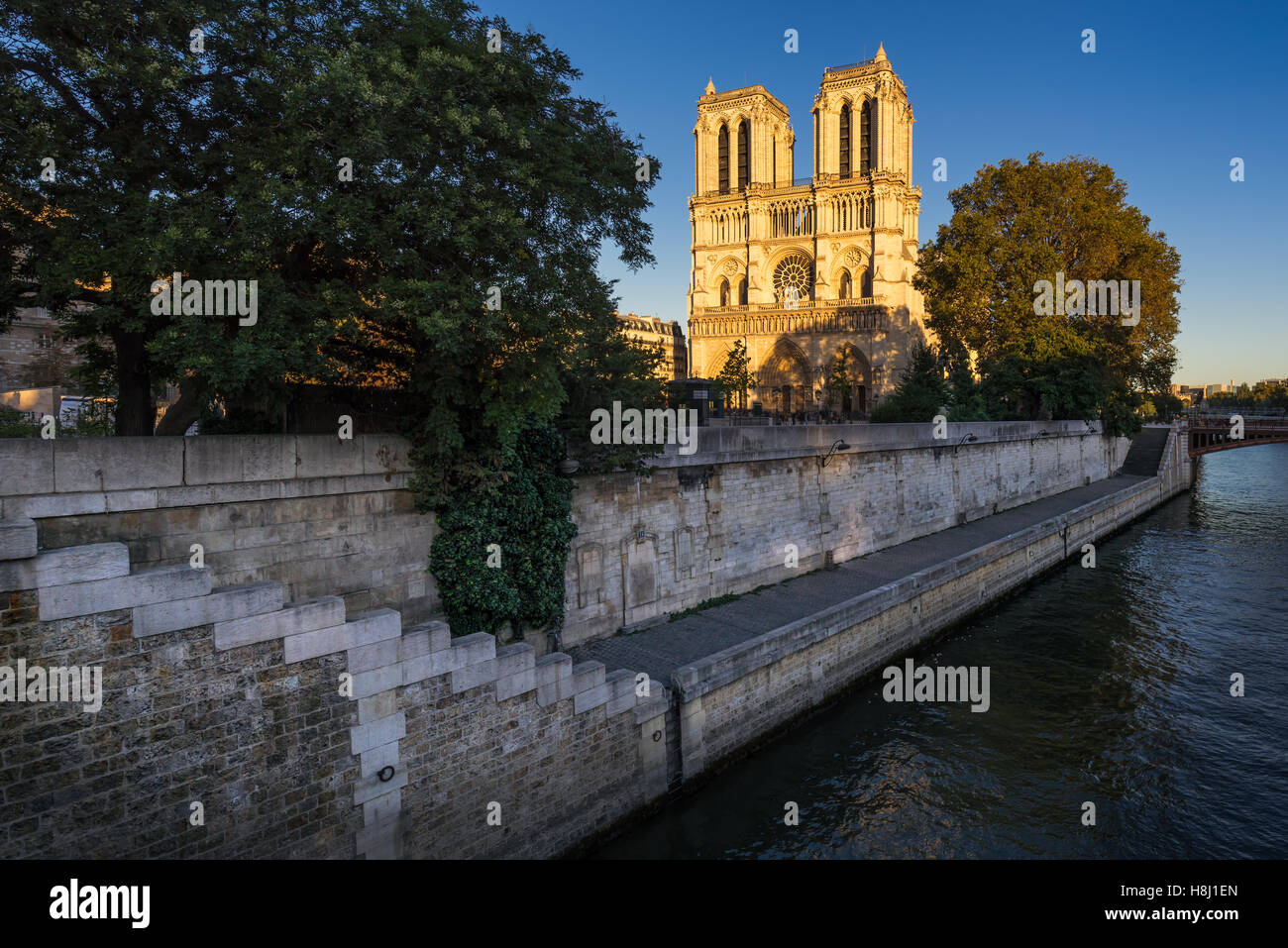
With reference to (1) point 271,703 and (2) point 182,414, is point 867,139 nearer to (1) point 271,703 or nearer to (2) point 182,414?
(2) point 182,414

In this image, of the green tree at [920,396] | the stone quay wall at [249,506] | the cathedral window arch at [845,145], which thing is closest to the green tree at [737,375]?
the green tree at [920,396]

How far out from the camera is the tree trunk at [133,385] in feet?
28.8

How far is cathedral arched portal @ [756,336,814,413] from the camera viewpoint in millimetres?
59188

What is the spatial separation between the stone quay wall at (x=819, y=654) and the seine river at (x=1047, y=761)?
42cm

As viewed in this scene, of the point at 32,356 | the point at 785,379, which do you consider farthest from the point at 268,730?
the point at 785,379

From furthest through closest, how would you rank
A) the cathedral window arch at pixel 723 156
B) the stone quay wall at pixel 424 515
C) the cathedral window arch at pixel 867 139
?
the cathedral window arch at pixel 723 156 → the cathedral window arch at pixel 867 139 → the stone quay wall at pixel 424 515

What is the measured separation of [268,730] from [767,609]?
9.96m

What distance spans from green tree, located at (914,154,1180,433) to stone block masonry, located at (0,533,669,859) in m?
32.7

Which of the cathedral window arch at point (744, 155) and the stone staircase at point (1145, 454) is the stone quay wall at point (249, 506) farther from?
the cathedral window arch at point (744, 155)

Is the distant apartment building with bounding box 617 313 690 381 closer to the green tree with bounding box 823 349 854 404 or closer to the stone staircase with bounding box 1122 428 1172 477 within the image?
the green tree with bounding box 823 349 854 404

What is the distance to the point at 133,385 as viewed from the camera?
8.99 m

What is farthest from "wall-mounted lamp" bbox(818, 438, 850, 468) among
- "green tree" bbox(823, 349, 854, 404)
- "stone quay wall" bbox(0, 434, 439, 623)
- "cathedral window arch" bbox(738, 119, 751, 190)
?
"cathedral window arch" bbox(738, 119, 751, 190)
